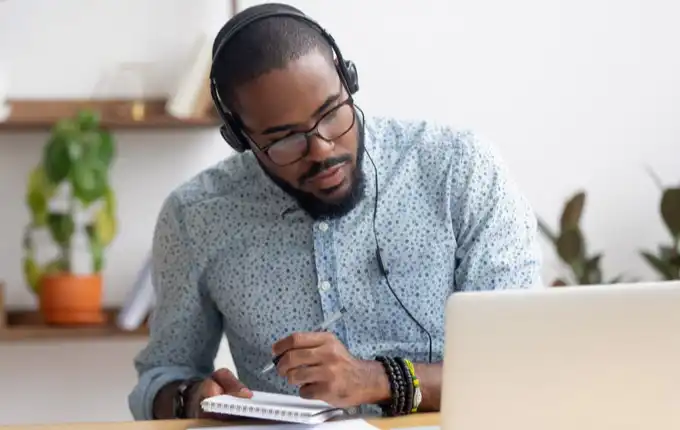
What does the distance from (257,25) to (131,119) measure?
1073 millimetres

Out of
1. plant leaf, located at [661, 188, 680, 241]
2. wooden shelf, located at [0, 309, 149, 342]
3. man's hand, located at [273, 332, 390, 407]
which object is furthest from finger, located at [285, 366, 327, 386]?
plant leaf, located at [661, 188, 680, 241]

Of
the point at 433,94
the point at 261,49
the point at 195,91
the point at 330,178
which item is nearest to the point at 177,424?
the point at 330,178

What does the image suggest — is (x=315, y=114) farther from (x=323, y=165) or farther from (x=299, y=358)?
(x=299, y=358)

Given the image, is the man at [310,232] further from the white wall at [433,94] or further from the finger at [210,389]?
the white wall at [433,94]

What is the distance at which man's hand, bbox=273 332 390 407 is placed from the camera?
1.35 meters

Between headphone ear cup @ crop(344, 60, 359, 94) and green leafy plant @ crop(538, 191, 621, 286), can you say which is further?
green leafy plant @ crop(538, 191, 621, 286)

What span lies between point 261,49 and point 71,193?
1.13 m

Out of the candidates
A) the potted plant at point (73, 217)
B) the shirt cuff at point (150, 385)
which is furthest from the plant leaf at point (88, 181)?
the shirt cuff at point (150, 385)

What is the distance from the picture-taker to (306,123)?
156 centimetres

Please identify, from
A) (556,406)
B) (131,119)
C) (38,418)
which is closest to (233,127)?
(556,406)

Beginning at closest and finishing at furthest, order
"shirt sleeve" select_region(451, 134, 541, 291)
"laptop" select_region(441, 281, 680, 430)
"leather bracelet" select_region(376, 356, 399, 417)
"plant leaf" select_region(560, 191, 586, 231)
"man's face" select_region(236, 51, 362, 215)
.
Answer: "laptop" select_region(441, 281, 680, 430), "leather bracelet" select_region(376, 356, 399, 417), "man's face" select_region(236, 51, 362, 215), "shirt sleeve" select_region(451, 134, 541, 291), "plant leaf" select_region(560, 191, 586, 231)

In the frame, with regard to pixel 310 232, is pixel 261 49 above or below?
above

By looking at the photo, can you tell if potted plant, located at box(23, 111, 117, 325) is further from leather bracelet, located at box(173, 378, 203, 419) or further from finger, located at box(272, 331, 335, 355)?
finger, located at box(272, 331, 335, 355)

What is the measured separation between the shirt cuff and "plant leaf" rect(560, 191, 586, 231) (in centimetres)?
114
